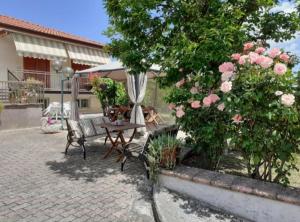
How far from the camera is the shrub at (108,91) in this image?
13344mm

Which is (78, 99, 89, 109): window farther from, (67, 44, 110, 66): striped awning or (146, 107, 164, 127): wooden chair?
(146, 107, 164, 127): wooden chair

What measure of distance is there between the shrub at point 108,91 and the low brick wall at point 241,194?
9.56m

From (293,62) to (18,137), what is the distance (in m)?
9.01

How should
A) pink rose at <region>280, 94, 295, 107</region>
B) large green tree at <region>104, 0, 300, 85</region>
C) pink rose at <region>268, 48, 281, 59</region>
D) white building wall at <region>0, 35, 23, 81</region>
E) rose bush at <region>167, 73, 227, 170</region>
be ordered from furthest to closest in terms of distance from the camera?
white building wall at <region>0, 35, 23, 81</region>, large green tree at <region>104, 0, 300, 85</region>, rose bush at <region>167, 73, 227, 170</region>, pink rose at <region>268, 48, 281, 59</region>, pink rose at <region>280, 94, 295, 107</region>

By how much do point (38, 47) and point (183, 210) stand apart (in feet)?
47.5

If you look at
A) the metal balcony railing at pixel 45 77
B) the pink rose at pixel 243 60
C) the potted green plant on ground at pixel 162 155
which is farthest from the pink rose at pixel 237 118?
the metal balcony railing at pixel 45 77

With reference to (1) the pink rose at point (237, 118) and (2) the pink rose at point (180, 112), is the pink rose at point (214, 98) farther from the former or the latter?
(2) the pink rose at point (180, 112)

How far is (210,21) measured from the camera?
4.47 meters

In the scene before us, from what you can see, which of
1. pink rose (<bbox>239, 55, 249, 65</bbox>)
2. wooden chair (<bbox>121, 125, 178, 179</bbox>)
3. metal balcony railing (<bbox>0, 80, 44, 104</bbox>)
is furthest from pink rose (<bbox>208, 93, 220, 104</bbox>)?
metal balcony railing (<bbox>0, 80, 44, 104</bbox>)

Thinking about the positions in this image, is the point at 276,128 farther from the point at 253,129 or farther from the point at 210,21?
the point at 210,21

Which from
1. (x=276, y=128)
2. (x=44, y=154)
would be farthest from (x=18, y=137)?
(x=276, y=128)

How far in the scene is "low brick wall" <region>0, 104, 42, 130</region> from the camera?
1098 cm

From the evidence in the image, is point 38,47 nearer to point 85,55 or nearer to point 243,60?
point 85,55

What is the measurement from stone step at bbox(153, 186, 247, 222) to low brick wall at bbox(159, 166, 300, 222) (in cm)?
11
